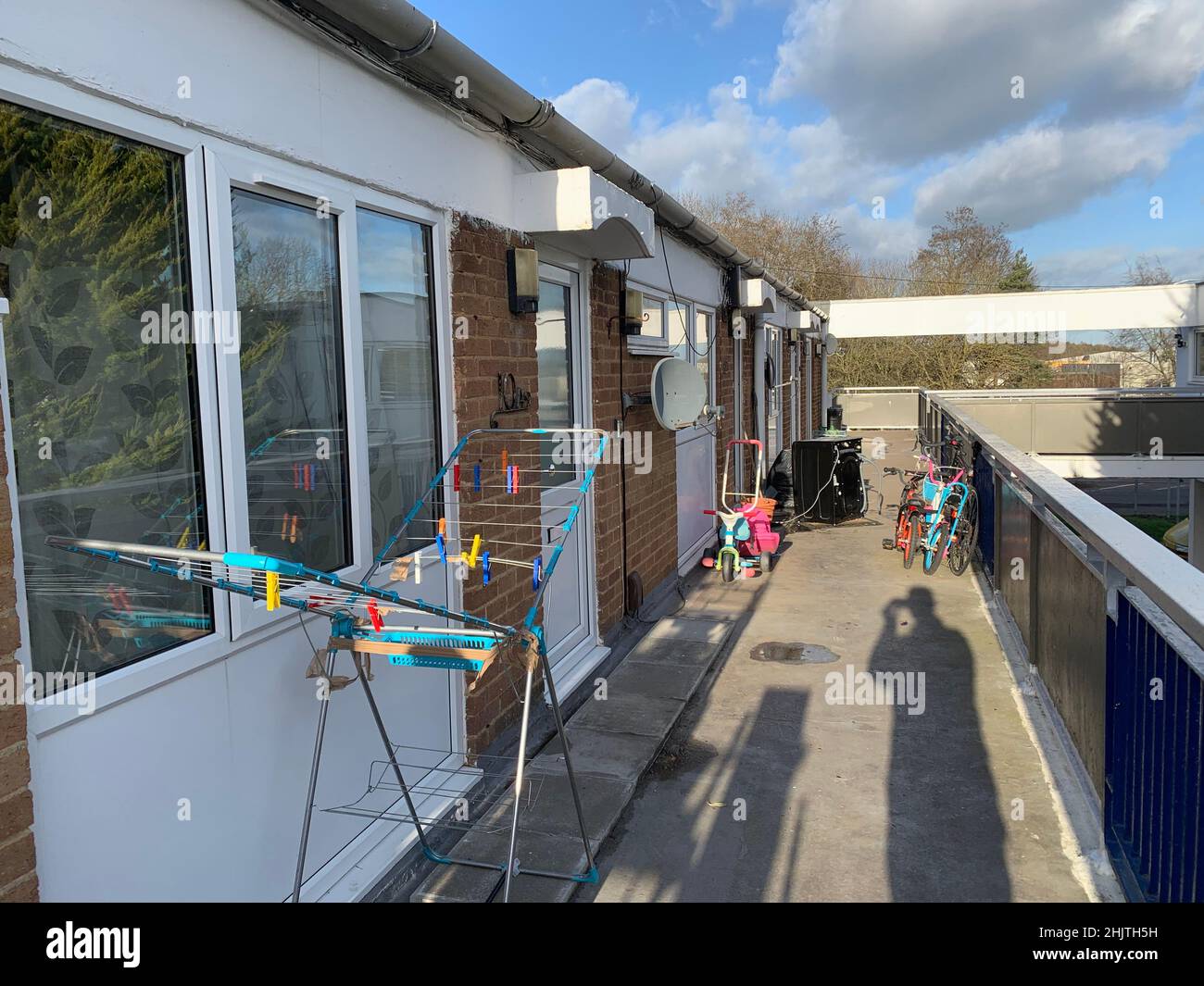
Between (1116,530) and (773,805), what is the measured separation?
1810 millimetres

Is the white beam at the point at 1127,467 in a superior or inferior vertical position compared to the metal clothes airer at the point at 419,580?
inferior

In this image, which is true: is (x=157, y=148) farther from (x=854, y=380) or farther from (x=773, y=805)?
(x=854, y=380)

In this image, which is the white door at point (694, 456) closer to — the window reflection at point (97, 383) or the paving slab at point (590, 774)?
the paving slab at point (590, 774)

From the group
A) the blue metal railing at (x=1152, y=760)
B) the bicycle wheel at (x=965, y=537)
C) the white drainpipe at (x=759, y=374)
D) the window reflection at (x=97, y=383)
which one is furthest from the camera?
the white drainpipe at (x=759, y=374)

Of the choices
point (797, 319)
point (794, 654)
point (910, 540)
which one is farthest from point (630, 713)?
point (797, 319)

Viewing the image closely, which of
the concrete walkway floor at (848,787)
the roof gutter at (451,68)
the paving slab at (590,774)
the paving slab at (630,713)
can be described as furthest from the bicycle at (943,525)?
the roof gutter at (451,68)

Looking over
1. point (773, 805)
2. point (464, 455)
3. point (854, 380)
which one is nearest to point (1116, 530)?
point (773, 805)

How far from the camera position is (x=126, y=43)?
227 cm

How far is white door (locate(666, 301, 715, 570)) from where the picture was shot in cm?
815

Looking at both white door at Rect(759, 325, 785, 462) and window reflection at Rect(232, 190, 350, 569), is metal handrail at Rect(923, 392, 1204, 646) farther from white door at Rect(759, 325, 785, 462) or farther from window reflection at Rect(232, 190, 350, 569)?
white door at Rect(759, 325, 785, 462)

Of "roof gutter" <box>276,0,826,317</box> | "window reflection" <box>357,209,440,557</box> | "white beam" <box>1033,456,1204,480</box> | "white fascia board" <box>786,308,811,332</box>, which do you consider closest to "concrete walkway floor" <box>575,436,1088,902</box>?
"window reflection" <box>357,209,440,557</box>

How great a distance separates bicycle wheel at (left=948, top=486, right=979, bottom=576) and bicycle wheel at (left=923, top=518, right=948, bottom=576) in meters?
0.10

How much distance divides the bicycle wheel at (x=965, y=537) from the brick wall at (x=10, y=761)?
754cm

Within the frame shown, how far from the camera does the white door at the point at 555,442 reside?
5172 mm
